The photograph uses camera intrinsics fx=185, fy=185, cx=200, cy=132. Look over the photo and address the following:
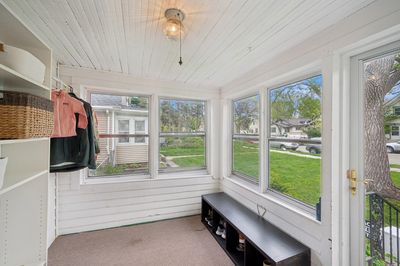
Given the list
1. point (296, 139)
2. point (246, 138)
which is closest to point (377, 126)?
point (296, 139)

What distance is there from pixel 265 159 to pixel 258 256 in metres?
1.12

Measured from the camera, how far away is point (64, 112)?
74.7 inches

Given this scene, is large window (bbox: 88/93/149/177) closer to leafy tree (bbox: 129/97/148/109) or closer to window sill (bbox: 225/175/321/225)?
leafy tree (bbox: 129/97/148/109)

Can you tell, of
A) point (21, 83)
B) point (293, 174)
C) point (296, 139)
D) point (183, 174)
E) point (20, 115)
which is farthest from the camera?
point (183, 174)

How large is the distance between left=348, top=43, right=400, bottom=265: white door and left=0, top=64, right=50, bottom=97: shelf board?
237cm

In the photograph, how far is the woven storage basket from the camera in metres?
1.02

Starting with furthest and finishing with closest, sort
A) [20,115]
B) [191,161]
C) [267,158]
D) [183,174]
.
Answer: [191,161] → [183,174] → [267,158] → [20,115]

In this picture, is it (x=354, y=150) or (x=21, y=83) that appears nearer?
(x=21, y=83)

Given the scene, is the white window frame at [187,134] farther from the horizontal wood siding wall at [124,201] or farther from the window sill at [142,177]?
the horizontal wood siding wall at [124,201]

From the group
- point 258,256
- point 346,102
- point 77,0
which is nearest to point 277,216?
point 258,256

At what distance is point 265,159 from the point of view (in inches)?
98.1

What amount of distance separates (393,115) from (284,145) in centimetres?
102

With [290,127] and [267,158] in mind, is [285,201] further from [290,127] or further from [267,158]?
[290,127]

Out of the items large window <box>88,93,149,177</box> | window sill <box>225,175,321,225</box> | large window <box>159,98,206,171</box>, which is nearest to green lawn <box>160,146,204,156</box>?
large window <box>159,98,206,171</box>
